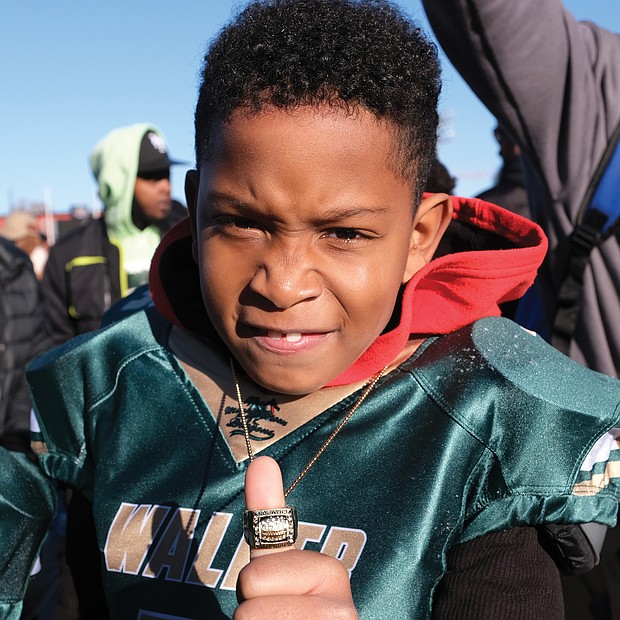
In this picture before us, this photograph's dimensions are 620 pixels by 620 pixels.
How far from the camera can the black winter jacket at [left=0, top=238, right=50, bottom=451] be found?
3.87 metres

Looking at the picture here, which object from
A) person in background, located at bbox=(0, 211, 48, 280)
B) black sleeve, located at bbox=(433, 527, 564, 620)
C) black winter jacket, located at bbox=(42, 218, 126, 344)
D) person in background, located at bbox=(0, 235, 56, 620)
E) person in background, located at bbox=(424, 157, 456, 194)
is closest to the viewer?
black sleeve, located at bbox=(433, 527, 564, 620)

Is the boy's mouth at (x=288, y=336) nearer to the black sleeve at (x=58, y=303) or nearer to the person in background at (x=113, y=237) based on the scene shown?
the person in background at (x=113, y=237)

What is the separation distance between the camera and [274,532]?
3.22 feet

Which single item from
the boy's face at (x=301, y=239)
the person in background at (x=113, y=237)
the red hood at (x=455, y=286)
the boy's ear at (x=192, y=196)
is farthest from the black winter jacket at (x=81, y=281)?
the boy's face at (x=301, y=239)

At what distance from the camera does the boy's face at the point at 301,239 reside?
1166mm

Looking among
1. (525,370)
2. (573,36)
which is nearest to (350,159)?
(525,370)

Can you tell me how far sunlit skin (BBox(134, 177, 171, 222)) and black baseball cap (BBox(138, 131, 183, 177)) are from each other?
0.22 feet

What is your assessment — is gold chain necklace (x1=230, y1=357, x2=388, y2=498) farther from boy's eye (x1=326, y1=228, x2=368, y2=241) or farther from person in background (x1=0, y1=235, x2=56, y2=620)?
person in background (x1=0, y1=235, x2=56, y2=620)

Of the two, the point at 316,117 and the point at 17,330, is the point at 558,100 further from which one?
the point at 17,330

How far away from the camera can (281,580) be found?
96cm

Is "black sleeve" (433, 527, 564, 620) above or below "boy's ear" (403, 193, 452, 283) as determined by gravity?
below

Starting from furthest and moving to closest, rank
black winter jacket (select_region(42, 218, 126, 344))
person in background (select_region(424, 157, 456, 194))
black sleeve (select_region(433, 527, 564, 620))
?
black winter jacket (select_region(42, 218, 126, 344)) → person in background (select_region(424, 157, 456, 194)) → black sleeve (select_region(433, 527, 564, 620))

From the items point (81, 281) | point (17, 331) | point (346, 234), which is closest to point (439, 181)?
point (346, 234)

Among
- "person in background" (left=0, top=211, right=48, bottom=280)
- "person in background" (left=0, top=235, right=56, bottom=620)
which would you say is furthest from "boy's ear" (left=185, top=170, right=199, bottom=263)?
"person in background" (left=0, top=211, right=48, bottom=280)
